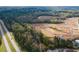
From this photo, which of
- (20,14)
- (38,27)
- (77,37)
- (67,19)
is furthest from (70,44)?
(20,14)
